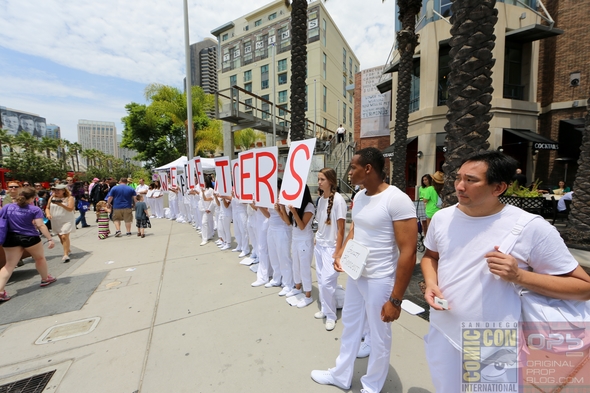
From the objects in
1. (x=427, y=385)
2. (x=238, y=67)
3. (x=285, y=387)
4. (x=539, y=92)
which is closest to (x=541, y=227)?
(x=427, y=385)

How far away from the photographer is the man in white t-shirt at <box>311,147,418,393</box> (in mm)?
1744

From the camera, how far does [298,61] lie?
308 inches

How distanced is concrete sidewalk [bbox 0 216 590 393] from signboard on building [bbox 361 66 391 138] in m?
14.5

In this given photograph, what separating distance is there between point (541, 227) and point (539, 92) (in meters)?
16.6

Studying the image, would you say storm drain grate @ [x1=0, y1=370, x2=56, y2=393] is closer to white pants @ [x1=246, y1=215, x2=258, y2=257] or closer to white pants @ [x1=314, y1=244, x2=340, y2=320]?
white pants @ [x1=314, y1=244, x2=340, y2=320]

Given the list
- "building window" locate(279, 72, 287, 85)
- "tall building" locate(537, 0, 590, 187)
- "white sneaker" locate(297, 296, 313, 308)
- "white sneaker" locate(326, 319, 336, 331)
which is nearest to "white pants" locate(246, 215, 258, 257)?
"white sneaker" locate(297, 296, 313, 308)

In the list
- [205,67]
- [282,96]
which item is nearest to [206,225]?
[282,96]

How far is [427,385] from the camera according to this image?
82.4 inches

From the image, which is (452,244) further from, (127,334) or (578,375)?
(127,334)

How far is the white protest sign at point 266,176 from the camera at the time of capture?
3.89 meters

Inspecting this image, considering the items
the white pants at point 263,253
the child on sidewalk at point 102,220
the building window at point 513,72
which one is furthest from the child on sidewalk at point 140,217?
the building window at point 513,72

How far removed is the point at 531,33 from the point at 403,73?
6.86 metres

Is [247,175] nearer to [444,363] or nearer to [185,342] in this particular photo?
[185,342]

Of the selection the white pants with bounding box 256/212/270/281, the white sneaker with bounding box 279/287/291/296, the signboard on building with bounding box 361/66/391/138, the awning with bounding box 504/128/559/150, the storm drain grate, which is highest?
the signboard on building with bounding box 361/66/391/138
